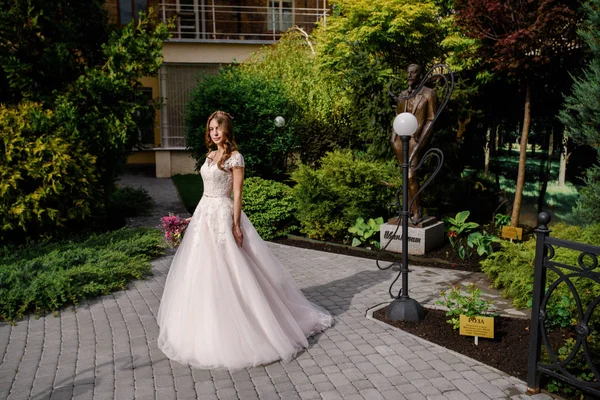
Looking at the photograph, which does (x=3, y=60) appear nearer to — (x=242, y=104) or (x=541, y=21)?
(x=242, y=104)

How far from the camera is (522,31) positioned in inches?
305

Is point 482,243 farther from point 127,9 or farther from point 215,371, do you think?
point 127,9

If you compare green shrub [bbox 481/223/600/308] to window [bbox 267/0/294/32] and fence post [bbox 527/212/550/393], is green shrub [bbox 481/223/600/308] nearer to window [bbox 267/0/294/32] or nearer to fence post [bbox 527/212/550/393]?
fence post [bbox 527/212/550/393]

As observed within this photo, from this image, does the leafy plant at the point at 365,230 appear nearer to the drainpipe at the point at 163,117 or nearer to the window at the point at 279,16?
the drainpipe at the point at 163,117

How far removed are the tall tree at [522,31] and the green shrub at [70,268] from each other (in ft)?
20.4

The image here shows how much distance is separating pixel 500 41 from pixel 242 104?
5.94m

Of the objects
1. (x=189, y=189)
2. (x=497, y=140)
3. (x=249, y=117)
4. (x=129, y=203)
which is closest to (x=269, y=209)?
(x=249, y=117)

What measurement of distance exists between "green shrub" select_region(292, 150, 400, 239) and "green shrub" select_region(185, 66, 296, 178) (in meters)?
2.81

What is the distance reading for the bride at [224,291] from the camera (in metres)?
4.46

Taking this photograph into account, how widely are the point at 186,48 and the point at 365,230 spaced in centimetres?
1223

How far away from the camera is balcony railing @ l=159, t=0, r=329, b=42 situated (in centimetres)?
1961

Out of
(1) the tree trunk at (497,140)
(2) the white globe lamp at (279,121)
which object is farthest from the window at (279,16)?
(1) the tree trunk at (497,140)

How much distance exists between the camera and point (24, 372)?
4438mm

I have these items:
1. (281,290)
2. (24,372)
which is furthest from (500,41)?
(24,372)
